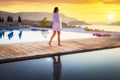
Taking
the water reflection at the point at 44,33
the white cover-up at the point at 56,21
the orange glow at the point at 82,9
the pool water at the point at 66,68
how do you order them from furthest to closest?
the water reflection at the point at 44,33
the orange glow at the point at 82,9
the white cover-up at the point at 56,21
the pool water at the point at 66,68

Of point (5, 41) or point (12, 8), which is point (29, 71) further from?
point (12, 8)

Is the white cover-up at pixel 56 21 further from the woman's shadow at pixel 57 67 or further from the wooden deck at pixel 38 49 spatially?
the woman's shadow at pixel 57 67

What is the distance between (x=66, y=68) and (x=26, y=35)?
118 inches

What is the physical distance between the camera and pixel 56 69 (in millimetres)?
4758

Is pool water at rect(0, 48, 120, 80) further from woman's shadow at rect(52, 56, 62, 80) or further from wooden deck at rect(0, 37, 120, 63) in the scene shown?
wooden deck at rect(0, 37, 120, 63)

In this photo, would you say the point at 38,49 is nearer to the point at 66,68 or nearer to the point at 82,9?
the point at 66,68

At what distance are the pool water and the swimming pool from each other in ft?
5.96

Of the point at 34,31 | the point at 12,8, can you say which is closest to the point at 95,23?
the point at 34,31

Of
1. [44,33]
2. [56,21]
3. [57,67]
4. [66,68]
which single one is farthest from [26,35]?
[66,68]

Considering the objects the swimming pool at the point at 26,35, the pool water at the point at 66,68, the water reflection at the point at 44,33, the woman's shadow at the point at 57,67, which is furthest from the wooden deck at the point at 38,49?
the water reflection at the point at 44,33

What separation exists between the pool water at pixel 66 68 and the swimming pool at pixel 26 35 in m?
1.82

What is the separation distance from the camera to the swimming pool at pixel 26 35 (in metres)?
7.13

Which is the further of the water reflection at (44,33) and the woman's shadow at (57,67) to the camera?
the water reflection at (44,33)

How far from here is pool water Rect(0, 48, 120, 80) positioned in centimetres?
428
